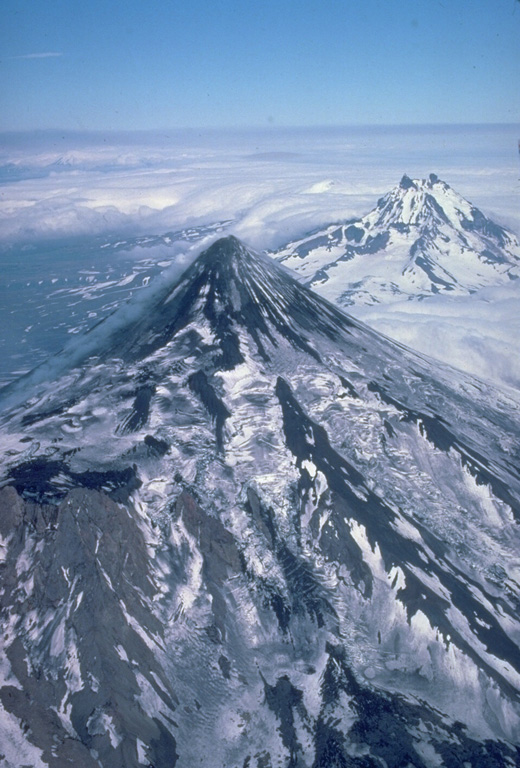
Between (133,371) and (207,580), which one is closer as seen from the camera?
(207,580)

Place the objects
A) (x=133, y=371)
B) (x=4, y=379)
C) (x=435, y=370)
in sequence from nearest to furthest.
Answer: (x=133, y=371)
(x=435, y=370)
(x=4, y=379)

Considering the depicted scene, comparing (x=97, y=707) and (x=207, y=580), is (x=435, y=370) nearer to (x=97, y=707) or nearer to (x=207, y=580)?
(x=207, y=580)

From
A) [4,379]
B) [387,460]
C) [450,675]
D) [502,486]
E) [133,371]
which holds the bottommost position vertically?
[4,379]

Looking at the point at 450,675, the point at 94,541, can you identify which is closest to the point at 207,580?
the point at 94,541

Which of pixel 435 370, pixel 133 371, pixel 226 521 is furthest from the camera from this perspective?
pixel 435 370

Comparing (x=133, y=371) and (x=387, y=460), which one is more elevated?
(x=133, y=371)

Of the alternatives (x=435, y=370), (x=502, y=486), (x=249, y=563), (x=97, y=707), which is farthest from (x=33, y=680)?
(x=435, y=370)
